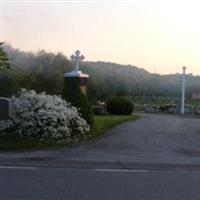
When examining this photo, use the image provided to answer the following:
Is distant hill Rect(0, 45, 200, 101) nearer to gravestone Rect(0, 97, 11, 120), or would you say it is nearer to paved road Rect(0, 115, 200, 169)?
gravestone Rect(0, 97, 11, 120)

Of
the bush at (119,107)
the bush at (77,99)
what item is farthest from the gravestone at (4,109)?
the bush at (119,107)

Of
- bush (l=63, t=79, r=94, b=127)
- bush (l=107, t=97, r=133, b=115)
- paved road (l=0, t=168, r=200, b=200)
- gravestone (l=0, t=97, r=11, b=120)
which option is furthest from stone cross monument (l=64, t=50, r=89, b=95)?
bush (l=107, t=97, r=133, b=115)

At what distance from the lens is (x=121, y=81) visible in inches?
2432

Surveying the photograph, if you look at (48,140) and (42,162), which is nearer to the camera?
(42,162)

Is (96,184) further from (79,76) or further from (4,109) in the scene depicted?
(79,76)

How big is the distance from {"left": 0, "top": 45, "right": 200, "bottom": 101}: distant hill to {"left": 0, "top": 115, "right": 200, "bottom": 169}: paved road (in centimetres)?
1127

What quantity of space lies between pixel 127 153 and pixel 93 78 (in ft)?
126

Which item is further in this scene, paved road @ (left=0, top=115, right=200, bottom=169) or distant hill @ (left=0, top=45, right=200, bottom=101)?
distant hill @ (left=0, top=45, right=200, bottom=101)

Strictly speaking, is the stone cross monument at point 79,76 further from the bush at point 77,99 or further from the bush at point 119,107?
the bush at point 119,107

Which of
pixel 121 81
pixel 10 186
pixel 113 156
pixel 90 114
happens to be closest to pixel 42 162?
pixel 113 156

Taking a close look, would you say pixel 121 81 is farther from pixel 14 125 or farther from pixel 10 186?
pixel 10 186

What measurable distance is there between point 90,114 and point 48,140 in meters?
3.50

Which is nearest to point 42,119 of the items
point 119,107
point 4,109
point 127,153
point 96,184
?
point 4,109

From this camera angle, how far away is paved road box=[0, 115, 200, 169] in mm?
13883
